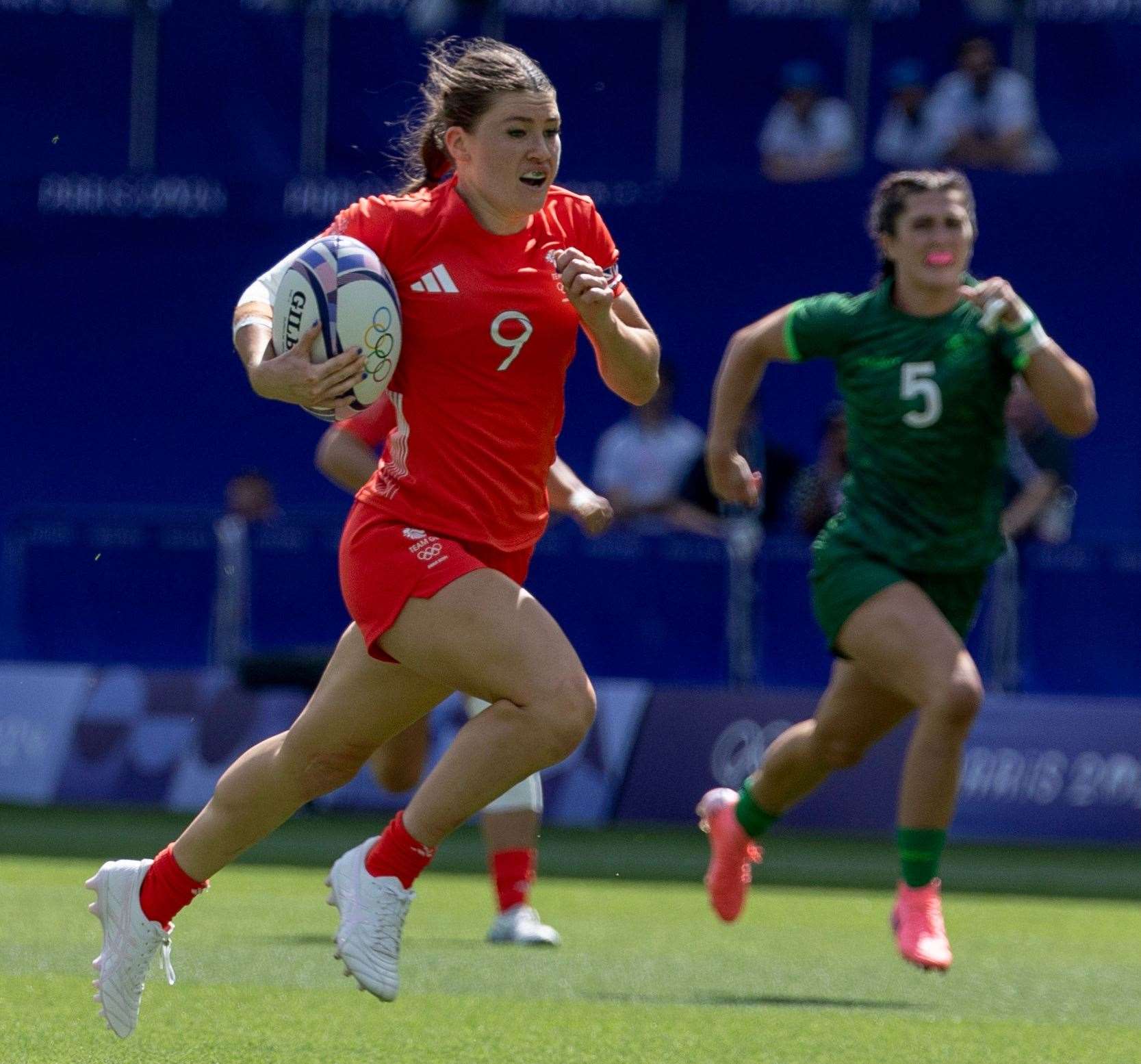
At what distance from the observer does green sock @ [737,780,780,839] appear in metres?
7.95

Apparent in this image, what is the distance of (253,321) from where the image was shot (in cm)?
522

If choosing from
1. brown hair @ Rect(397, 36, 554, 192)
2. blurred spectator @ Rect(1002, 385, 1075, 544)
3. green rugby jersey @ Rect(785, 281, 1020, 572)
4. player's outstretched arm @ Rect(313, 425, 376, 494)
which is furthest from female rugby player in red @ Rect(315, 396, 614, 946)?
blurred spectator @ Rect(1002, 385, 1075, 544)

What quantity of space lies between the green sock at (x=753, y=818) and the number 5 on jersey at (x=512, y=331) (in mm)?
3032

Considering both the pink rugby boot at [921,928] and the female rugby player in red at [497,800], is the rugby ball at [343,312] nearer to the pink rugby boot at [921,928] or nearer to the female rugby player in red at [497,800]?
the female rugby player in red at [497,800]

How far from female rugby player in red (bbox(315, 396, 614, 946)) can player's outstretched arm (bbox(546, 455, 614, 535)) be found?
4.59 feet

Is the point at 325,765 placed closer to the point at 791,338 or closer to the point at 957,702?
the point at 957,702

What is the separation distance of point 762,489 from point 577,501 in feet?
24.9

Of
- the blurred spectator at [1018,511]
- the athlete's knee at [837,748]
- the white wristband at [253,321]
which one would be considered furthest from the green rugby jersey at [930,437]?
the blurred spectator at [1018,511]

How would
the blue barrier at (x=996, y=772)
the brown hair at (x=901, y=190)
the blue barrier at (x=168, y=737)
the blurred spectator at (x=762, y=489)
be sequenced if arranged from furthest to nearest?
the blurred spectator at (x=762, y=489)
the blue barrier at (x=168, y=737)
the blue barrier at (x=996, y=772)
the brown hair at (x=901, y=190)

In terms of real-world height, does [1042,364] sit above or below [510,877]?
above

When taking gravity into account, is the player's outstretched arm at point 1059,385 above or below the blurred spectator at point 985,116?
below

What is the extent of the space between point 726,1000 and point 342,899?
5.87ft

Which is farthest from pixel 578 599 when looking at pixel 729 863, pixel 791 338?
pixel 791 338

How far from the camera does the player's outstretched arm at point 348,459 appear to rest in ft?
24.8
